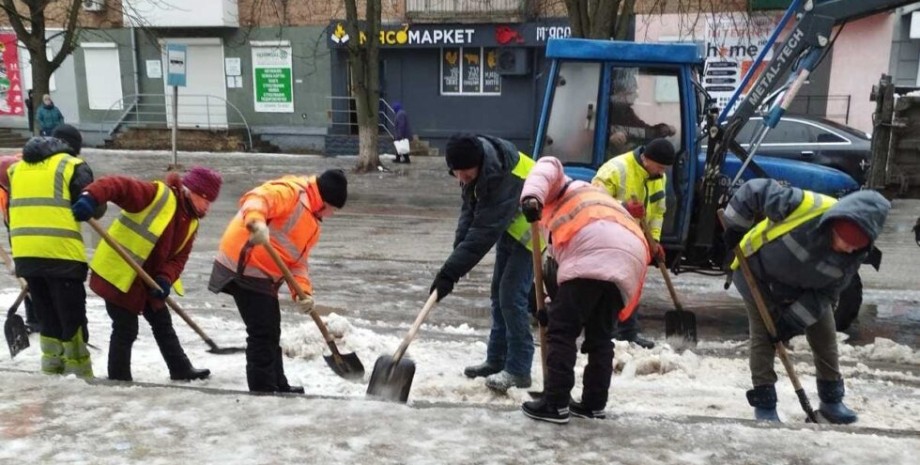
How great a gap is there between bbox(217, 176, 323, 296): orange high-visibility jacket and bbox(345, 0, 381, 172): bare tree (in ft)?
40.5

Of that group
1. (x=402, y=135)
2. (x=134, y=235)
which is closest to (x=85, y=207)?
(x=134, y=235)

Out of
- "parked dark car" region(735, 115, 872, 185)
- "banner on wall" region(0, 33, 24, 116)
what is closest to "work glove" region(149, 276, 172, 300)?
"parked dark car" region(735, 115, 872, 185)

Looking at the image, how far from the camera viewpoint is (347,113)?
21750 mm

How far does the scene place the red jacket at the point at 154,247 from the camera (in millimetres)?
4129

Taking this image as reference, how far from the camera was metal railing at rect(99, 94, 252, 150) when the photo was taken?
896 inches

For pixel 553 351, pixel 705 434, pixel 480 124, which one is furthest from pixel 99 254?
pixel 480 124

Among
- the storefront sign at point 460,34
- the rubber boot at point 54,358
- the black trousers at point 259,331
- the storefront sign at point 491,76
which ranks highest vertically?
the storefront sign at point 460,34

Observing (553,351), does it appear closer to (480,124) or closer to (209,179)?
(209,179)

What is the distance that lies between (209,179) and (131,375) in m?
1.31

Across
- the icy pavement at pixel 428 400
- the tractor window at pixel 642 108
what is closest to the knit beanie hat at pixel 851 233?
the icy pavement at pixel 428 400

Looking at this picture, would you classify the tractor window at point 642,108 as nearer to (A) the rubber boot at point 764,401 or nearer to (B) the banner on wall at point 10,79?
(A) the rubber boot at point 764,401

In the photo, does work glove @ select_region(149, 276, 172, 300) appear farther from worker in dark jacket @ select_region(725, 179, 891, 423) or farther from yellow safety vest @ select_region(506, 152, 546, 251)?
worker in dark jacket @ select_region(725, 179, 891, 423)

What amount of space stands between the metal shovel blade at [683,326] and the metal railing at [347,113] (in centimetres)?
1628

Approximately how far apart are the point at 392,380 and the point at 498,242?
1189mm
